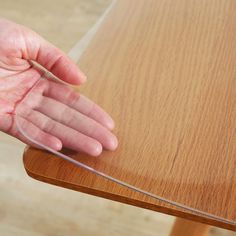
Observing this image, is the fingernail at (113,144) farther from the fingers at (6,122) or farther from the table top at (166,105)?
the fingers at (6,122)

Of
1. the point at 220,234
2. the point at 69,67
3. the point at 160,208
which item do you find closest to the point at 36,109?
the point at 69,67

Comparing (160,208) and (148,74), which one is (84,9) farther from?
(160,208)

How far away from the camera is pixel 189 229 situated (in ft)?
2.22

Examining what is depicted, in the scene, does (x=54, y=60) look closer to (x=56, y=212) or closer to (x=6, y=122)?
(x=6, y=122)

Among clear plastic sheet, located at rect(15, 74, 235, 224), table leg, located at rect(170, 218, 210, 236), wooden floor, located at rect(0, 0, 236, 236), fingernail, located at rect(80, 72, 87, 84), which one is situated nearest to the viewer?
clear plastic sheet, located at rect(15, 74, 235, 224)

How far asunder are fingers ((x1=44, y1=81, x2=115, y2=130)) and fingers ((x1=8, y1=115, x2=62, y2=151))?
2.2 inches

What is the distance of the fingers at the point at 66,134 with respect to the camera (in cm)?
47

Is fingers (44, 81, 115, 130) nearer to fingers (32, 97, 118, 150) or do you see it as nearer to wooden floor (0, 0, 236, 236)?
fingers (32, 97, 118, 150)

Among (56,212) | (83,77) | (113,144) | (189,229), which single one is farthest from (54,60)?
(56,212)

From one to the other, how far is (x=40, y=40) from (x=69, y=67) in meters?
0.07

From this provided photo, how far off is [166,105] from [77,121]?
0.40 feet

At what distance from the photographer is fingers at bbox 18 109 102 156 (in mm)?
469

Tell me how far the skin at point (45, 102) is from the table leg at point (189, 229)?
27 cm

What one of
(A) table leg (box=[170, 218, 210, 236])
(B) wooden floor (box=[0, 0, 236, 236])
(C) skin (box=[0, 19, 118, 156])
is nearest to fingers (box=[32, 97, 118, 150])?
(C) skin (box=[0, 19, 118, 156])
